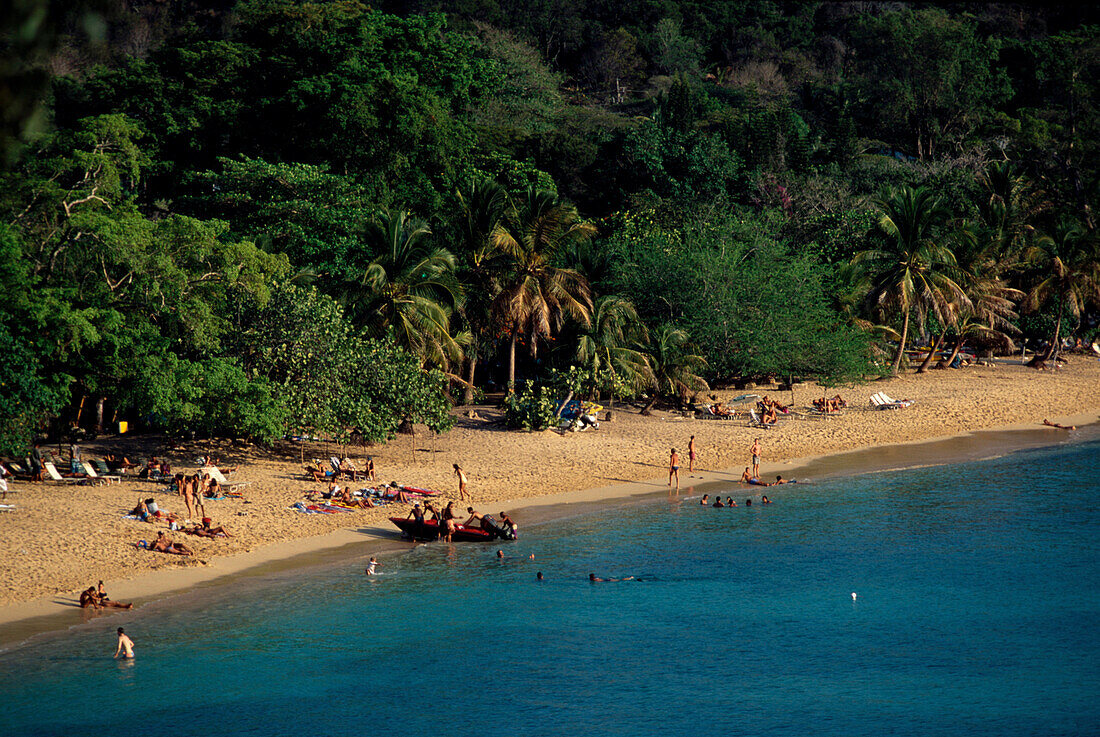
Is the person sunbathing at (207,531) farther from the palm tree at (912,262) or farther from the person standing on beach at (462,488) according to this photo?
the palm tree at (912,262)

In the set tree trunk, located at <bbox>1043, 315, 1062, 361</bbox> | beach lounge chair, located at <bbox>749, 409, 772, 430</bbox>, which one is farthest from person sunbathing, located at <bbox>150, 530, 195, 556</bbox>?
tree trunk, located at <bbox>1043, 315, 1062, 361</bbox>

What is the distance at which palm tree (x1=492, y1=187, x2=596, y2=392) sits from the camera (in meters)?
34.4

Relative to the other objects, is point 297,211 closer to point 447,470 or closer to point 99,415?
point 99,415

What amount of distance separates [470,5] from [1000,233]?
5933 cm

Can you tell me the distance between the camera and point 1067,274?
156 feet

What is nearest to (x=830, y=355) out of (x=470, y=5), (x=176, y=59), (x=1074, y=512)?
(x=1074, y=512)

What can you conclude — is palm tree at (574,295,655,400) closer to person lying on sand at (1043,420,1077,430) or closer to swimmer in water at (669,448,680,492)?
swimmer in water at (669,448,680,492)

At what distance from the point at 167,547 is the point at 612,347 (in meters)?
18.3

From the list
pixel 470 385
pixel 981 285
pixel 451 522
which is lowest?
pixel 451 522

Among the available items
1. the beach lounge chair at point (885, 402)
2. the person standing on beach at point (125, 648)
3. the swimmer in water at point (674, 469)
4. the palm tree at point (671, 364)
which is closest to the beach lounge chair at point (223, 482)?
the person standing on beach at point (125, 648)

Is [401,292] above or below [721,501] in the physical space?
above

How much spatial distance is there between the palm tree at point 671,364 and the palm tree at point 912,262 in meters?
10.6

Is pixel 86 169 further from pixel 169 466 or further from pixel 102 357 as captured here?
pixel 169 466

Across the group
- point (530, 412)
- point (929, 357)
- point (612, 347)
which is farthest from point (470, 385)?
point (929, 357)
